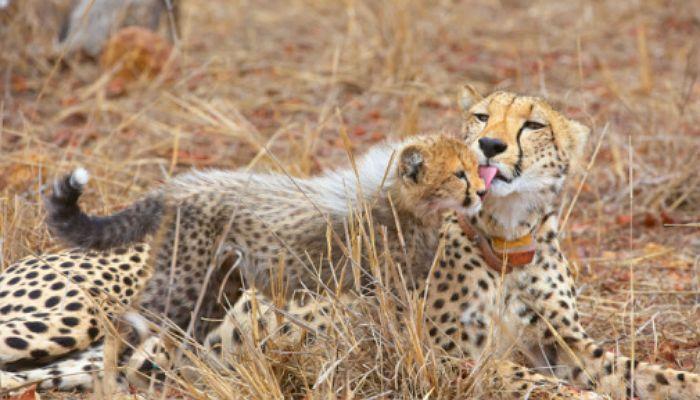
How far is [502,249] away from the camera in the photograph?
11.2 ft

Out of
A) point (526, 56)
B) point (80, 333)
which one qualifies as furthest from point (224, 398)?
point (526, 56)

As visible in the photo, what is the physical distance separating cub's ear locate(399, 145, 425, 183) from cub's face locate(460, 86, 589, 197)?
160 millimetres

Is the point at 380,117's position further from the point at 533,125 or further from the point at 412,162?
the point at 412,162

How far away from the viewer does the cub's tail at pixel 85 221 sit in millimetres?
3225

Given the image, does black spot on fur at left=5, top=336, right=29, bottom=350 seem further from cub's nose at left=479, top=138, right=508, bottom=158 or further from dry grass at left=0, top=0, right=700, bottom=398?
cub's nose at left=479, top=138, right=508, bottom=158

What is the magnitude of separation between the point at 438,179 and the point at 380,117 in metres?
3.25

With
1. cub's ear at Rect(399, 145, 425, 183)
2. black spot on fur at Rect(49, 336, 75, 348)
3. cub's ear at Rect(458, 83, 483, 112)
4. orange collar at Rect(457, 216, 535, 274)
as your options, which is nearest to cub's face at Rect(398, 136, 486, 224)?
cub's ear at Rect(399, 145, 425, 183)

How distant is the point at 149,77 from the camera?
6.75 meters

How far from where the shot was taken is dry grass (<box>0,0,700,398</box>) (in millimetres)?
3199

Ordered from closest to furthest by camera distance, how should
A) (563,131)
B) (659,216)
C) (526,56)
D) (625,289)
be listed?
(563,131) → (625,289) → (659,216) → (526,56)

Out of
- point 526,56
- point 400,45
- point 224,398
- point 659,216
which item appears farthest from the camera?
point 526,56

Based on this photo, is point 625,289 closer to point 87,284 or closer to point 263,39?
→ point 87,284

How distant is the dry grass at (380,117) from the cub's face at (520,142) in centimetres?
23

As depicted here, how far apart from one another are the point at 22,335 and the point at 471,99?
62.5 inches
